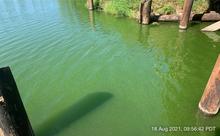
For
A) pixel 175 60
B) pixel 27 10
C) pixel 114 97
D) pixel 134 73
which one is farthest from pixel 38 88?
pixel 27 10

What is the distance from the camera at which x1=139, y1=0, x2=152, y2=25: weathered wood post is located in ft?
35.5

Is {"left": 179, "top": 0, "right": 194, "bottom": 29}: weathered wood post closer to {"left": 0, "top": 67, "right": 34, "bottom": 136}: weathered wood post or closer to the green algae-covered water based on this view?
the green algae-covered water

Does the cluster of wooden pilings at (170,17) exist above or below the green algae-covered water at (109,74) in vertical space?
above

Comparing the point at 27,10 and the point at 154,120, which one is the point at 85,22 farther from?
the point at 154,120

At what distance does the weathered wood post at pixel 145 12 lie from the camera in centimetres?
1083

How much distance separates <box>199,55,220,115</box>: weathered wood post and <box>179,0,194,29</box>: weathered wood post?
6092 mm

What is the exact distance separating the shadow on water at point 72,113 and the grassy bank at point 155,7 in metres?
7.72

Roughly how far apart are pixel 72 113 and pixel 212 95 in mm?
3030

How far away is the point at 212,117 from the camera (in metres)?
5.02

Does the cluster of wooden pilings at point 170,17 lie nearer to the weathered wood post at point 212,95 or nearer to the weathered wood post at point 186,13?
the weathered wood post at point 186,13

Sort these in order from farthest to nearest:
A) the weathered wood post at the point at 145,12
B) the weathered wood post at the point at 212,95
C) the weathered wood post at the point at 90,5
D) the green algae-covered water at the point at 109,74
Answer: the weathered wood post at the point at 90,5, the weathered wood post at the point at 145,12, the green algae-covered water at the point at 109,74, the weathered wood post at the point at 212,95
